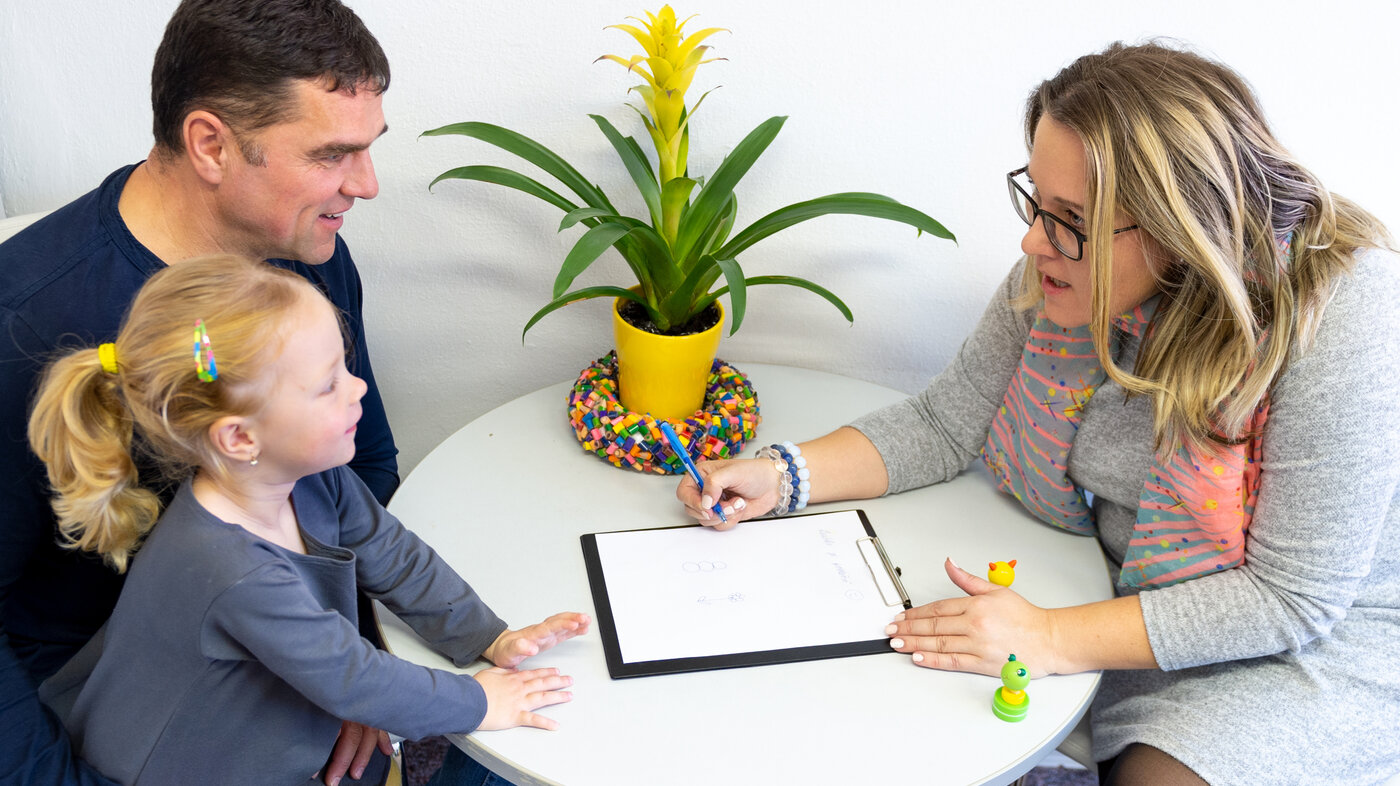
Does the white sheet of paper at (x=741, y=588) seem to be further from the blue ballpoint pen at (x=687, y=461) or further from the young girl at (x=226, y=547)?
the young girl at (x=226, y=547)

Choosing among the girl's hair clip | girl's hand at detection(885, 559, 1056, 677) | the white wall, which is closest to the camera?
the girl's hair clip

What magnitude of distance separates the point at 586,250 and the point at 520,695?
55 cm

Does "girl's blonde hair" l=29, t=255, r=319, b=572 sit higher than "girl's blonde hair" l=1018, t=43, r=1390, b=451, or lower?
lower

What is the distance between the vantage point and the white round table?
40.8 inches

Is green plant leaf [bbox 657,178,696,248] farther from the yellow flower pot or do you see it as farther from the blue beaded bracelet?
the blue beaded bracelet

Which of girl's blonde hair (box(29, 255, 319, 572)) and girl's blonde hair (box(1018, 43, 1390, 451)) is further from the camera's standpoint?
girl's blonde hair (box(1018, 43, 1390, 451))

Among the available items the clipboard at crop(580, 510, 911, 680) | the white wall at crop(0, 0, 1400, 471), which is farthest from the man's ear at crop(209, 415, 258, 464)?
the white wall at crop(0, 0, 1400, 471)

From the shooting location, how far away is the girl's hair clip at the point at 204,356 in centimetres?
95

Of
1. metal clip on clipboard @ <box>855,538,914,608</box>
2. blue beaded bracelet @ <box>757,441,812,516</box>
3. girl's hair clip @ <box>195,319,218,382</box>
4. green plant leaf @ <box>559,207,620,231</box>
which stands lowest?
metal clip on clipboard @ <box>855,538,914,608</box>

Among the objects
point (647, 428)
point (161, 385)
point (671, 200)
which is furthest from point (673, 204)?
point (161, 385)

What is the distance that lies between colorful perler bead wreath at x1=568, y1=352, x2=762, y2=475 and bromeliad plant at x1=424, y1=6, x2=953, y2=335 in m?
0.13

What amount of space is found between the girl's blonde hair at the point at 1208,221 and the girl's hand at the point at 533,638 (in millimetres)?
681

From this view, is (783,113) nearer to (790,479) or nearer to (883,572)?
(790,479)

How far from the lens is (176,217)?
124cm
